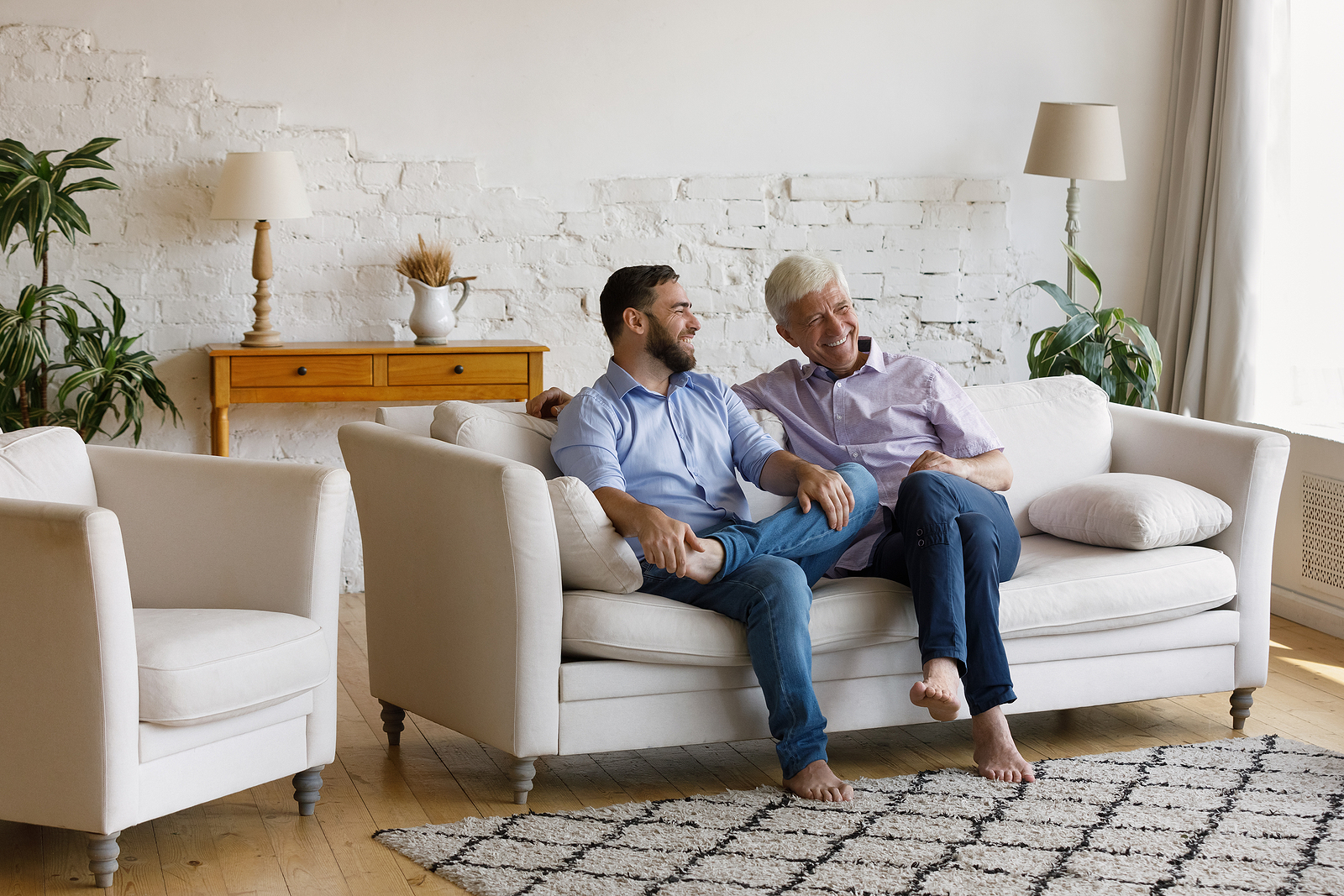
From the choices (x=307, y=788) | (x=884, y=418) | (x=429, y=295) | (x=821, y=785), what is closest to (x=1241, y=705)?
(x=884, y=418)

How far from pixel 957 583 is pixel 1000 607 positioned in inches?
7.3

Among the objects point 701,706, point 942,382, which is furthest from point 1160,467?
point 701,706

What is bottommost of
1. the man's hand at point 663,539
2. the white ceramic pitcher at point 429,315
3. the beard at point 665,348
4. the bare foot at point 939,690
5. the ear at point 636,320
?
the bare foot at point 939,690

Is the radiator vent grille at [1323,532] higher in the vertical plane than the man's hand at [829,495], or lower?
Answer: lower

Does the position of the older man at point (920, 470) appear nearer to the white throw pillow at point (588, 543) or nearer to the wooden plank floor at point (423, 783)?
the wooden plank floor at point (423, 783)

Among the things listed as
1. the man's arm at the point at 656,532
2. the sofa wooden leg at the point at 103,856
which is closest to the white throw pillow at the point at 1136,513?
the man's arm at the point at 656,532

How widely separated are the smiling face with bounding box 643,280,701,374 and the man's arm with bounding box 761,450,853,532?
0.31 meters

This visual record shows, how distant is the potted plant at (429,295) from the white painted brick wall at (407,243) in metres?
0.20

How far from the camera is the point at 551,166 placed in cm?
457

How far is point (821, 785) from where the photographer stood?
2.61 metres

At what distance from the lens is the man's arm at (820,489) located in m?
2.77

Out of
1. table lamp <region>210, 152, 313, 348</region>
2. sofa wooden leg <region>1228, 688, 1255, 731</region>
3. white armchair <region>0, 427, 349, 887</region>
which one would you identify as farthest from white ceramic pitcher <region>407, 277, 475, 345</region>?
sofa wooden leg <region>1228, 688, 1255, 731</region>

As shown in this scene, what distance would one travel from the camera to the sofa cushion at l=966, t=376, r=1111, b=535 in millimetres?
3385

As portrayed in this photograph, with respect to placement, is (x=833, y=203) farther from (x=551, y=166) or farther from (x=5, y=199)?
(x=5, y=199)
